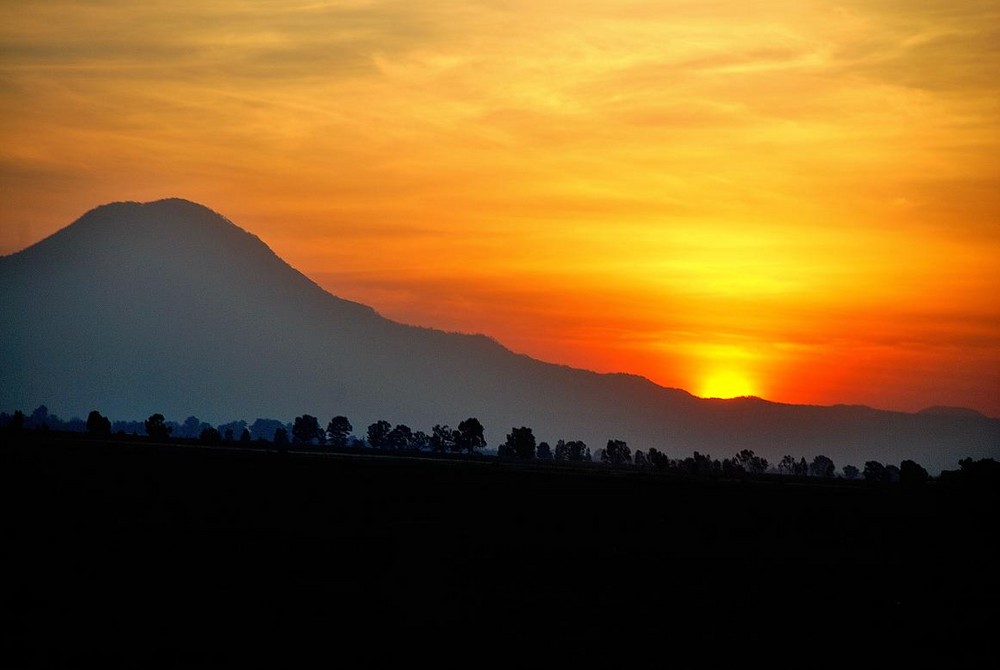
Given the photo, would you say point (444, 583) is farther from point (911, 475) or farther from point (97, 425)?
point (911, 475)

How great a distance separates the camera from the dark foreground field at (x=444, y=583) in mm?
27562

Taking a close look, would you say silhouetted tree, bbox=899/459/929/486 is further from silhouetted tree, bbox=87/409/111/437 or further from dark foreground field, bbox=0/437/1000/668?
silhouetted tree, bbox=87/409/111/437

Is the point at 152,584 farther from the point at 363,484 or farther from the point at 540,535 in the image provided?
the point at 363,484

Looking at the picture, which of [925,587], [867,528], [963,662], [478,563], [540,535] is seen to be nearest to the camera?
[963,662]

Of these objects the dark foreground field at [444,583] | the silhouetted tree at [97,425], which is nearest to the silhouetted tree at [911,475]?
the dark foreground field at [444,583]

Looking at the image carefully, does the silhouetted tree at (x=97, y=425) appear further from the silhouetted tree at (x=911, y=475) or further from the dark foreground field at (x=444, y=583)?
the silhouetted tree at (x=911, y=475)

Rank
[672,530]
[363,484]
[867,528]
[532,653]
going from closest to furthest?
[532,653]
[672,530]
[867,528]
[363,484]

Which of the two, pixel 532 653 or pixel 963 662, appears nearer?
pixel 532 653

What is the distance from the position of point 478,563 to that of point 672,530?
20.6 metres

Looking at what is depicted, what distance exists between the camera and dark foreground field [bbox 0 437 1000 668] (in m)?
27.6

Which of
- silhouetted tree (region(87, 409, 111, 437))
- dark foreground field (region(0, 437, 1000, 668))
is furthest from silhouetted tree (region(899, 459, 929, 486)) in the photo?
silhouetted tree (region(87, 409, 111, 437))

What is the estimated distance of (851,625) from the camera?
35344 mm

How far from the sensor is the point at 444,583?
119ft

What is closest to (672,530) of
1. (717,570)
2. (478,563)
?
(717,570)
